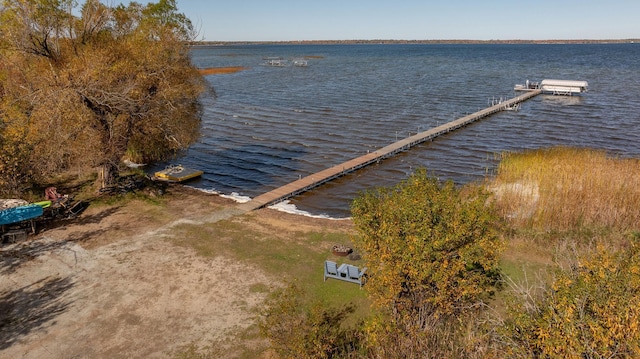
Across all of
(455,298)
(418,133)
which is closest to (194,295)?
(455,298)

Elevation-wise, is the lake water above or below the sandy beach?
above

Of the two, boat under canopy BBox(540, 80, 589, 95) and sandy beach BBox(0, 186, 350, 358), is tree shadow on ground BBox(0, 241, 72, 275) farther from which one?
boat under canopy BBox(540, 80, 589, 95)

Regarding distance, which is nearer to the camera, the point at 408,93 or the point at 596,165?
the point at 596,165

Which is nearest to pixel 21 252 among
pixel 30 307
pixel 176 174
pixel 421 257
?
pixel 30 307

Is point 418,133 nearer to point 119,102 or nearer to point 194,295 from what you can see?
point 119,102

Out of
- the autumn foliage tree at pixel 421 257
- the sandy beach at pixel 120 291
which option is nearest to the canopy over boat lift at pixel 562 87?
the sandy beach at pixel 120 291

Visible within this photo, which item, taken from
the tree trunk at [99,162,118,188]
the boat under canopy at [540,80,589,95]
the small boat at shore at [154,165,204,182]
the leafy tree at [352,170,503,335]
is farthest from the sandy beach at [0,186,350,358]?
the boat under canopy at [540,80,589,95]
